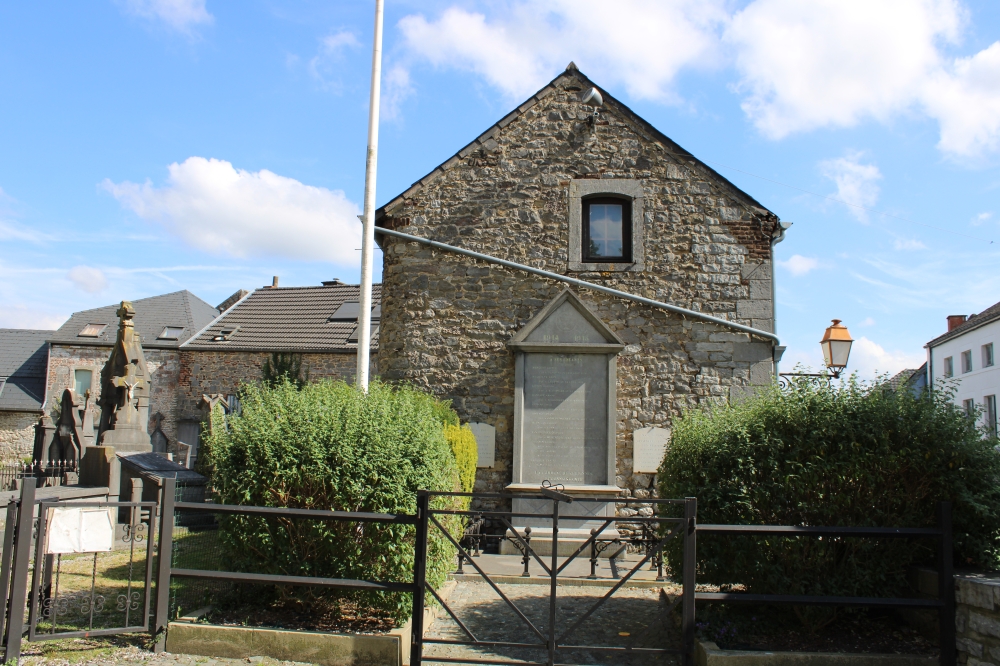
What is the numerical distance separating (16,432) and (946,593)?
31.2m

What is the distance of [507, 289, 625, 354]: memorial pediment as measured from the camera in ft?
32.1

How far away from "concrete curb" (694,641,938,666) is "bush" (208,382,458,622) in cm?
206

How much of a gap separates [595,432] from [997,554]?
5.45 m

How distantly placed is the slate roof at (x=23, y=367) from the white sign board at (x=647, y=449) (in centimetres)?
2579

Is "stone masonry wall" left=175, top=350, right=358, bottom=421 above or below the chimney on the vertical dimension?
below

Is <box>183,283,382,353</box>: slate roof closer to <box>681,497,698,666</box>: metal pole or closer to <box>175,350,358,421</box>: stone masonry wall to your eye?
<box>175,350,358,421</box>: stone masonry wall

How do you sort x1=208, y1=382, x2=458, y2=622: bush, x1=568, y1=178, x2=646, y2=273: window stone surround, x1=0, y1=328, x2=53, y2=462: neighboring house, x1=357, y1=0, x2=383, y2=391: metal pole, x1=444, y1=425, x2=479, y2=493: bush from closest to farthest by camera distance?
1. x1=208, y1=382, x2=458, y2=622: bush
2. x1=444, y1=425, x2=479, y2=493: bush
3. x1=357, y1=0, x2=383, y2=391: metal pole
4. x1=568, y1=178, x2=646, y2=273: window stone surround
5. x1=0, y1=328, x2=53, y2=462: neighboring house

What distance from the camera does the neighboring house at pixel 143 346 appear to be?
2611 cm

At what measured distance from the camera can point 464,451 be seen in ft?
28.3

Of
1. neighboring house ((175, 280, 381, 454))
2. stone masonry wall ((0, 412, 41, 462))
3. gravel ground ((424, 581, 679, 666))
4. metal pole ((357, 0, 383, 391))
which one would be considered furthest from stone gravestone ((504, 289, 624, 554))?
stone masonry wall ((0, 412, 41, 462))

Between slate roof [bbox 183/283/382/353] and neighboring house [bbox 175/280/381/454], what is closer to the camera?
neighboring house [bbox 175/280/381/454]

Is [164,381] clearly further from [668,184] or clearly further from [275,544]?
[275,544]

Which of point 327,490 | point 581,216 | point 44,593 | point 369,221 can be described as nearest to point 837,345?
point 581,216

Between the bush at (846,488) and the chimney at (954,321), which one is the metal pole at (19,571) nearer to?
the bush at (846,488)
